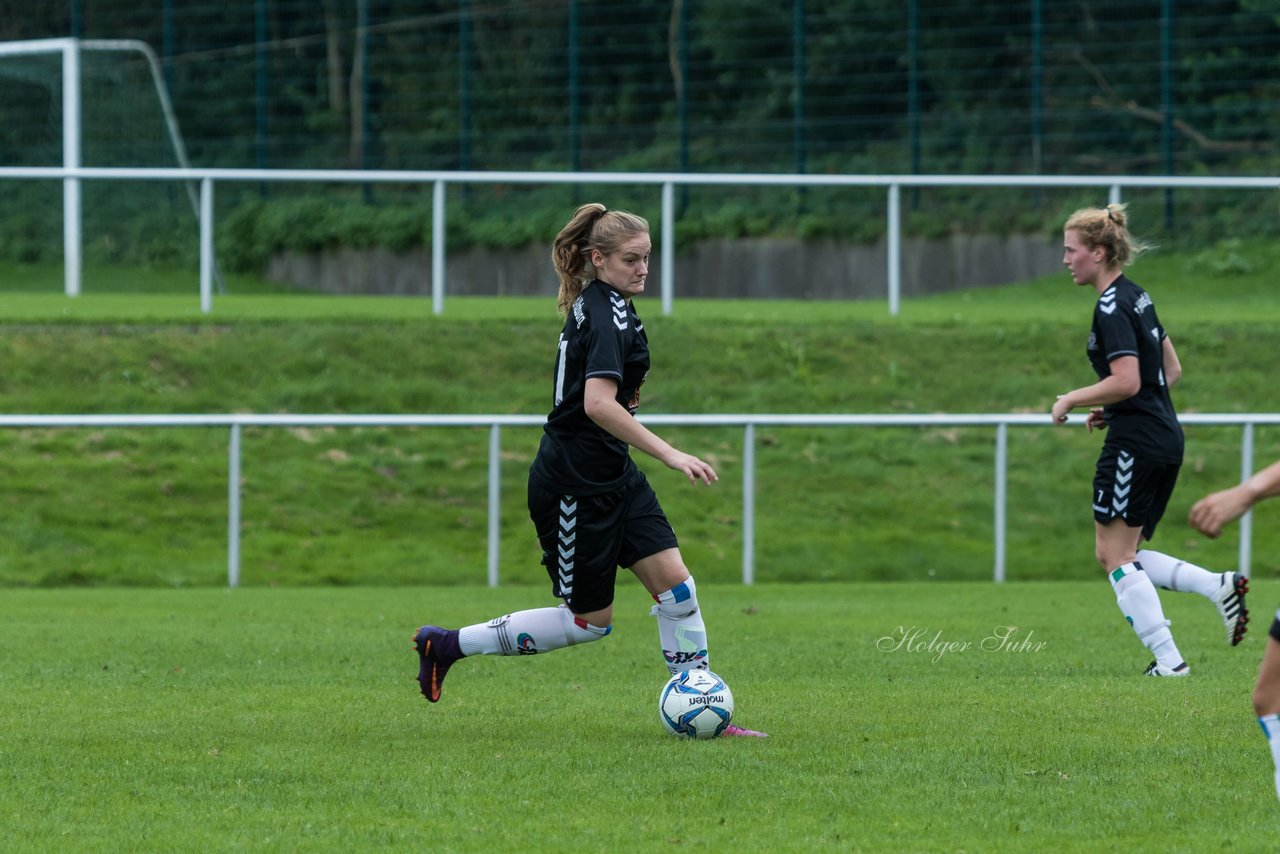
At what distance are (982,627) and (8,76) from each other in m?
16.0

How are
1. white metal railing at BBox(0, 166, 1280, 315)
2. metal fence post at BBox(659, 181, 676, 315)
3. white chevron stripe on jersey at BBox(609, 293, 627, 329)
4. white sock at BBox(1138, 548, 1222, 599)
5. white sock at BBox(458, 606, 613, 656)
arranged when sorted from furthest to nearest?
metal fence post at BBox(659, 181, 676, 315), white metal railing at BBox(0, 166, 1280, 315), white sock at BBox(1138, 548, 1222, 599), white sock at BBox(458, 606, 613, 656), white chevron stripe on jersey at BBox(609, 293, 627, 329)

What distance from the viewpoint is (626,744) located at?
20.1 ft

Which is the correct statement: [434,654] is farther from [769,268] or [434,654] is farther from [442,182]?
[769,268]

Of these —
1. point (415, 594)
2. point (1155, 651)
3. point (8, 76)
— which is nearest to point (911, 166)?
point (8, 76)

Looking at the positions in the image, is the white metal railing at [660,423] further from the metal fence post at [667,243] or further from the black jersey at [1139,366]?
the black jersey at [1139,366]

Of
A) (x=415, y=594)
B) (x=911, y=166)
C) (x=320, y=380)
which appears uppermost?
(x=911, y=166)

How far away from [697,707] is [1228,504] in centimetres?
254

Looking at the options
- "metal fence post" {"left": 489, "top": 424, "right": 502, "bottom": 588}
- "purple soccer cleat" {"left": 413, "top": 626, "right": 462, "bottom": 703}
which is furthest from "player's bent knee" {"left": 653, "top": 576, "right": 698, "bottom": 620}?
"metal fence post" {"left": 489, "top": 424, "right": 502, "bottom": 588}

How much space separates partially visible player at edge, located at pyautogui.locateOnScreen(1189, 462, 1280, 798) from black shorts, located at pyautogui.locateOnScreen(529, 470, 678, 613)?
2.29 meters

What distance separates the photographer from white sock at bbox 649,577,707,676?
6344 mm

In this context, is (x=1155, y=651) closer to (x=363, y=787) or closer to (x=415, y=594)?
(x=363, y=787)

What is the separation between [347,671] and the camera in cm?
800

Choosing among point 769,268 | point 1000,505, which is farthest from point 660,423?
point 769,268

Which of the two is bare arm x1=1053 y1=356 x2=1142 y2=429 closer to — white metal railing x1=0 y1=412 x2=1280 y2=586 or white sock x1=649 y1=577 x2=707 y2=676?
white sock x1=649 y1=577 x2=707 y2=676
